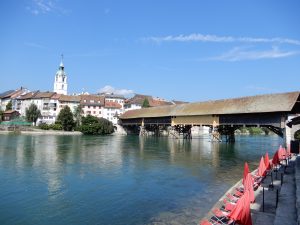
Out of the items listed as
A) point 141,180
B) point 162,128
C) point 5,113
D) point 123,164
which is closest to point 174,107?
point 162,128

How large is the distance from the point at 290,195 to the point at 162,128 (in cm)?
6698

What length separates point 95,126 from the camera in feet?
223

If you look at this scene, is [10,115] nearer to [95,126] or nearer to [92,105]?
[92,105]

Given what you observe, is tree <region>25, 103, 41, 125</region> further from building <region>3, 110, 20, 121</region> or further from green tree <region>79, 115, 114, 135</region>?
green tree <region>79, 115, 114, 135</region>

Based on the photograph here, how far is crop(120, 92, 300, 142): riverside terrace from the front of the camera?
33031 mm

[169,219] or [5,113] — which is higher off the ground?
[5,113]

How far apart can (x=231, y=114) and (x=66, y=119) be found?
134ft

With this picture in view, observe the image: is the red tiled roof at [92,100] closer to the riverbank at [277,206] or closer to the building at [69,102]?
the building at [69,102]

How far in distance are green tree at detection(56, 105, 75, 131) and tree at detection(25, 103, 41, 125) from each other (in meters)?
9.03

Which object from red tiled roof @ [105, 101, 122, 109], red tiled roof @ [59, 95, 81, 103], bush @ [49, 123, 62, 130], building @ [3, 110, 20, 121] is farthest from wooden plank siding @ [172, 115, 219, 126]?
building @ [3, 110, 20, 121]

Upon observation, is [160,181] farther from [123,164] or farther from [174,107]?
[174,107]

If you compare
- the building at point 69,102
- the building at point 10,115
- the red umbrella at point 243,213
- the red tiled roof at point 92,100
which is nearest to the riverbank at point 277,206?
the red umbrella at point 243,213

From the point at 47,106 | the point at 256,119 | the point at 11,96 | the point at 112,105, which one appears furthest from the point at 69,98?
the point at 256,119

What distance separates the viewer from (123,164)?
71.7ft
